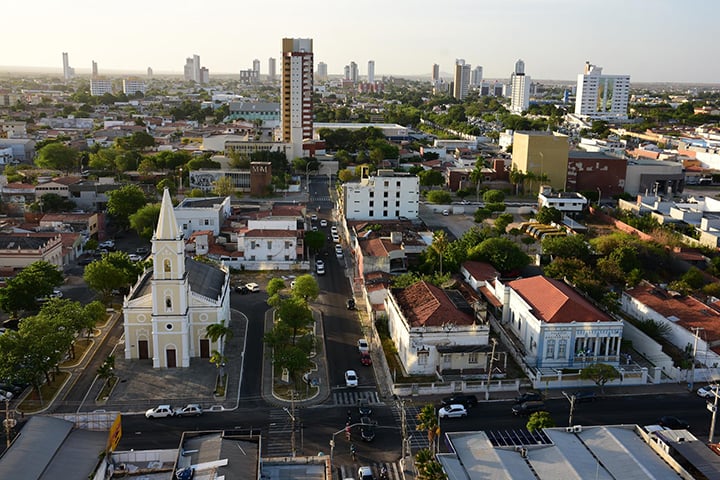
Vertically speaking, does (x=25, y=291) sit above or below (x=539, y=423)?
above

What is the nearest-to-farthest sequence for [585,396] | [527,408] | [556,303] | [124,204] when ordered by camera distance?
[527,408]
[585,396]
[556,303]
[124,204]

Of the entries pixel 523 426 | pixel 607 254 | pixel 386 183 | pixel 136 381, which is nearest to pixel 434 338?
pixel 523 426

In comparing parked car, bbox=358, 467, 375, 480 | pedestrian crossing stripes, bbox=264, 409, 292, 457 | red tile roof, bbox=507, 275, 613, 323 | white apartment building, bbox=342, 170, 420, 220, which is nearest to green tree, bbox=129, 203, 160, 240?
white apartment building, bbox=342, 170, 420, 220

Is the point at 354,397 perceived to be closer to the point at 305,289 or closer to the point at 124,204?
the point at 305,289

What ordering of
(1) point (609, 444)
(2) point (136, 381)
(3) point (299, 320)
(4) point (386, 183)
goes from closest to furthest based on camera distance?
(1) point (609, 444) < (2) point (136, 381) < (3) point (299, 320) < (4) point (386, 183)

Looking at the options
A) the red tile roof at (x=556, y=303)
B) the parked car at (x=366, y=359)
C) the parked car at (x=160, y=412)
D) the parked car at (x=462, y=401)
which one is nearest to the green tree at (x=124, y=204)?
the parked car at (x=366, y=359)

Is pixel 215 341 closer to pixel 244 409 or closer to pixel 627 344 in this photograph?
pixel 244 409

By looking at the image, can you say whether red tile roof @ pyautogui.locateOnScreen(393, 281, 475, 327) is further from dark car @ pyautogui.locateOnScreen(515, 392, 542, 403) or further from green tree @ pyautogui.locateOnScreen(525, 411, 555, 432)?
green tree @ pyautogui.locateOnScreen(525, 411, 555, 432)

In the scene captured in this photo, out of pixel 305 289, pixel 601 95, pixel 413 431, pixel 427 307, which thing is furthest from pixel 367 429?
pixel 601 95
